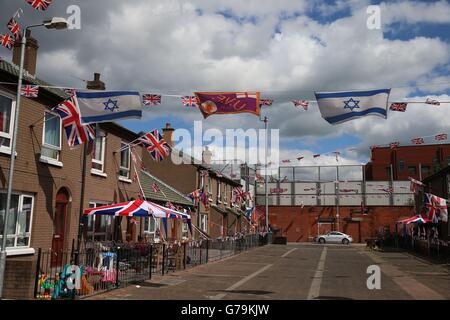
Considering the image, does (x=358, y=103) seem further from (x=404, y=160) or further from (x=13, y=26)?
(x=404, y=160)

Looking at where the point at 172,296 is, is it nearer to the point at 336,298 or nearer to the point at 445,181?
the point at 336,298

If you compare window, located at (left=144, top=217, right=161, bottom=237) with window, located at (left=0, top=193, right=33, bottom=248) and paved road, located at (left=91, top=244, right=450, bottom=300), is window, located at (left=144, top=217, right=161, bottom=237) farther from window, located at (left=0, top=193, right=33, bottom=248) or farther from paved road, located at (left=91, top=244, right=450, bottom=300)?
window, located at (left=0, top=193, right=33, bottom=248)

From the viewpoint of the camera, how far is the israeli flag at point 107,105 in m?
13.3

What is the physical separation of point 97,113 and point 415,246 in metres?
27.7

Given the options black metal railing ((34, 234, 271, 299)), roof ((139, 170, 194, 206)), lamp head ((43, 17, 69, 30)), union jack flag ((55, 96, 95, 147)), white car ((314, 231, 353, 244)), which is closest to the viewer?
black metal railing ((34, 234, 271, 299))

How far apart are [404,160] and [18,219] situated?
62.8 metres

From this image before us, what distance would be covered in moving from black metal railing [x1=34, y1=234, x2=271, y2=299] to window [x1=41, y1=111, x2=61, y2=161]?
3.29 metres

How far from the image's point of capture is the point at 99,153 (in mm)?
18516

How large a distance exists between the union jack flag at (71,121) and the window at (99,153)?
4.21 m

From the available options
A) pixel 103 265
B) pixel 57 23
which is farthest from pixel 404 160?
pixel 57 23

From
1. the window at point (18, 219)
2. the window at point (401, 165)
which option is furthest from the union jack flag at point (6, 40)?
the window at point (401, 165)

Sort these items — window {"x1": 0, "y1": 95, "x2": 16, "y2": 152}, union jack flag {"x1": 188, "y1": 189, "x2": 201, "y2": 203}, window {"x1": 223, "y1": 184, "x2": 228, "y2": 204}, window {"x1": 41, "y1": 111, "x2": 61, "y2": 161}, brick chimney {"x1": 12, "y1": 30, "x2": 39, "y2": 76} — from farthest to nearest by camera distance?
1. window {"x1": 223, "y1": 184, "x2": 228, "y2": 204}
2. union jack flag {"x1": 188, "y1": 189, "x2": 201, "y2": 203}
3. brick chimney {"x1": 12, "y1": 30, "x2": 39, "y2": 76}
4. window {"x1": 41, "y1": 111, "x2": 61, "y2": 161}
5. window {"x1": 0, "y1": 95, "x2": 16, "y2": 152}

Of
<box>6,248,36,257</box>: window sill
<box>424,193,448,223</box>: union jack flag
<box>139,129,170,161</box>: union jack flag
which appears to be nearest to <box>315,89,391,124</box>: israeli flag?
<box>139,129,170,161</box>: union jack flag

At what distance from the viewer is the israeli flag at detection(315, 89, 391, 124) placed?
1259 cm
